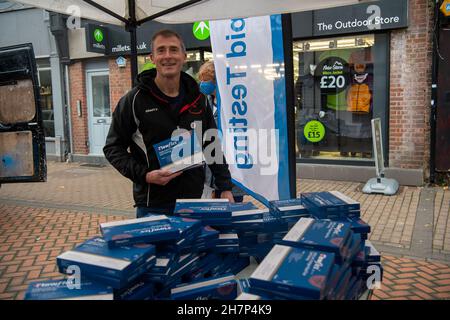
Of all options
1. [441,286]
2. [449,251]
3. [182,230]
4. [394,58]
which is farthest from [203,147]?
[394,58]

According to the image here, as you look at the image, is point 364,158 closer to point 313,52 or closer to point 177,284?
point 313,52

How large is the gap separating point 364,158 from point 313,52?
2.69m

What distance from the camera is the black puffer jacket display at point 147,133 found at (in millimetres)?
2844

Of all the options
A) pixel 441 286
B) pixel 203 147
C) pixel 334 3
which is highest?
pixel 334 3

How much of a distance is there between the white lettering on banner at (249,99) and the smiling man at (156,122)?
92 centimetres

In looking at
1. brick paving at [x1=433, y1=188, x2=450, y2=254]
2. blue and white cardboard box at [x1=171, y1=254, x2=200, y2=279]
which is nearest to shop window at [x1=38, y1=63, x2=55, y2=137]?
brick paving at [x1=433, y1=188, x2=450, y2=254]

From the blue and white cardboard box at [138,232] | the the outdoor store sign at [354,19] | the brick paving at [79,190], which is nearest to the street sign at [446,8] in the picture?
the the outdoor store sign at [354,19]

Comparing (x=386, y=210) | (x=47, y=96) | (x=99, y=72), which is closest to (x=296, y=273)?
(x=386, y=210)

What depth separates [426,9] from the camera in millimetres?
7965

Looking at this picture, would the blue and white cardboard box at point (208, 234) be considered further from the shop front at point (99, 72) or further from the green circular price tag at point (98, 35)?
the green circular price tag at point (98, 35)

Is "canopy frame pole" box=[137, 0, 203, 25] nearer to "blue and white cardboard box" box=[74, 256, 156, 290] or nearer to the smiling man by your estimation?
the smiling man

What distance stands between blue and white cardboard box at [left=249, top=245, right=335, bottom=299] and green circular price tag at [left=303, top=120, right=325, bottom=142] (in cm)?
816

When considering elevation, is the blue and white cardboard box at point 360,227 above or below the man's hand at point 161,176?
below

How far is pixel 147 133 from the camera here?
2.86 metres
